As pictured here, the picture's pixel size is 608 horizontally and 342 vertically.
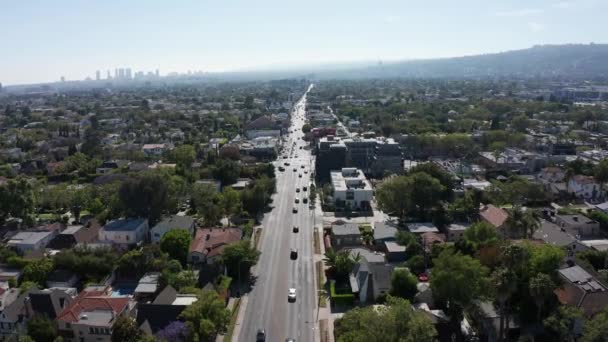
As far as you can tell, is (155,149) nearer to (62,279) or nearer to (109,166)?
(109,166)

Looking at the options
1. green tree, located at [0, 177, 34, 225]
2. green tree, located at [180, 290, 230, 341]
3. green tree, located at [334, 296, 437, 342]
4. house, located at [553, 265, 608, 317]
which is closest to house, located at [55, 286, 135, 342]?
green tree, located at [180, 290, 230, 341]

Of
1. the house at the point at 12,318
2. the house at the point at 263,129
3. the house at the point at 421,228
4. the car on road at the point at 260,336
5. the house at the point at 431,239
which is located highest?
the house at the point at 263,129

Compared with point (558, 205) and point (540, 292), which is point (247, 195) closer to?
point (540, 292)

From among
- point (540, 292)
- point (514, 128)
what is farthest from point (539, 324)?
point (514, 128)

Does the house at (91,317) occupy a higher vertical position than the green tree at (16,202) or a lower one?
lower

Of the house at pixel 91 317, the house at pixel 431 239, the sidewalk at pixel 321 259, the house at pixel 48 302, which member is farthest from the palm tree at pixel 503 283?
the house at pixel 48 302

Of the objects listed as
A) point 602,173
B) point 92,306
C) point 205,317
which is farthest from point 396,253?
point 602,173

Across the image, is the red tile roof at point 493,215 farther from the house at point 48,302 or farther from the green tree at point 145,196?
the house at point 48,302
